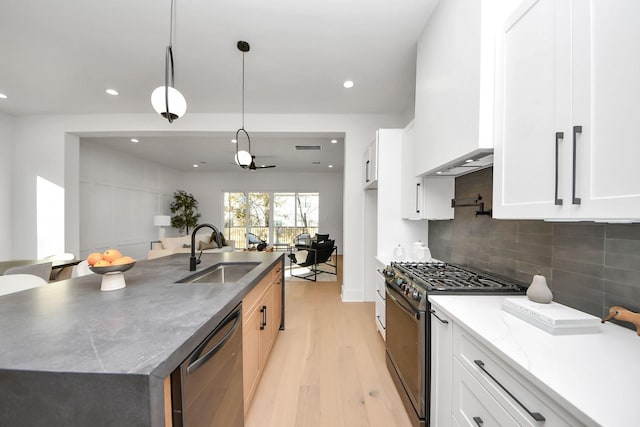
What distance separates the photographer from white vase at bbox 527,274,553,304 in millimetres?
1187

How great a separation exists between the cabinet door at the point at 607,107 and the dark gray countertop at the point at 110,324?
143cm

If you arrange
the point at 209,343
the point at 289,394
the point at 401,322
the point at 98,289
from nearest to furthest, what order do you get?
the point at 209,343, the point at 98,289, the point at 401,322, the point at 289,394

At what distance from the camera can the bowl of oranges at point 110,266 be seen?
51.7 inches

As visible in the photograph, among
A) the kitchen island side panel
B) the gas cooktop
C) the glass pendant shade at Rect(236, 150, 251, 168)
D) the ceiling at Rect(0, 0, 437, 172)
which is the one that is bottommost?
the kitchen island side panel

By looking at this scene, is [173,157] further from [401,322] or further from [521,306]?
[521,306]

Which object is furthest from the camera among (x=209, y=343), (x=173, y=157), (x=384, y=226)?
(x=173, y=157)

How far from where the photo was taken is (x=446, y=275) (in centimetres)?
180

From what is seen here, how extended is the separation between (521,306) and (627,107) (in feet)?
2.76

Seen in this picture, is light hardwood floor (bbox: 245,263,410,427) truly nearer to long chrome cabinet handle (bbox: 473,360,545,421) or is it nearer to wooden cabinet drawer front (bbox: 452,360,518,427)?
wooden cabinet drawer front (bbox: 452,360,518,427)

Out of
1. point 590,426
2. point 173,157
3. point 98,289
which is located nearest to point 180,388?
point 98,289

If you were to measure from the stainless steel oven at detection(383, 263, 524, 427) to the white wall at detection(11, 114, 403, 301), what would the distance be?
1.86 metres

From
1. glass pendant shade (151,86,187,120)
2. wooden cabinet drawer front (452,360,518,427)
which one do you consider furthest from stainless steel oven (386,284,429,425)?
glass pendant shade (151,86,187,120)

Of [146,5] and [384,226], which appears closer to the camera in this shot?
[146,5]

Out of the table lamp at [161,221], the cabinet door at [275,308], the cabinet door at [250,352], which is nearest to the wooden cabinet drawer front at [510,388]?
the cabinet door at [250,352]
